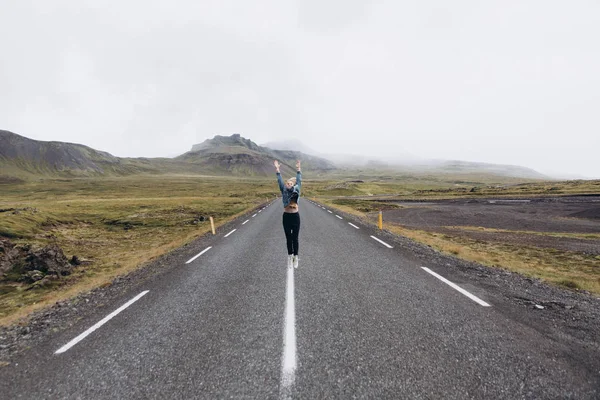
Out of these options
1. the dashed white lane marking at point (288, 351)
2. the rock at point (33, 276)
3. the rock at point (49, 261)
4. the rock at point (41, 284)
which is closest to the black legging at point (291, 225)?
the dashed white lane marking at point (288, 351)

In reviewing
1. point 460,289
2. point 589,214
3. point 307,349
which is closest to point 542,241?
point 460,289

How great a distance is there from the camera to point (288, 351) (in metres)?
3.98

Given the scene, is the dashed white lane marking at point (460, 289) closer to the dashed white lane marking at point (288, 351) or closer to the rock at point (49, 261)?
the dashed white lane marking at point (288, 351)

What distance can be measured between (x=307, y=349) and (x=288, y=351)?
293mm

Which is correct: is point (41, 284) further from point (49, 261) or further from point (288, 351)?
point (288, 351)

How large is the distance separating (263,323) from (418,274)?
4.86 metres

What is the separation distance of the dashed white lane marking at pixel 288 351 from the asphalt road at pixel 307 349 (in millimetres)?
18

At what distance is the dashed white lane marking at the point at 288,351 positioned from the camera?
3.25m

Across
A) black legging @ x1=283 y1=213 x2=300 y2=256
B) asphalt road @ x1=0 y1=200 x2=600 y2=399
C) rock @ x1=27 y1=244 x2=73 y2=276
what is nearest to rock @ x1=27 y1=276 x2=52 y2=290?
rock @ x1=27 y1=244 x2=73 y2=276

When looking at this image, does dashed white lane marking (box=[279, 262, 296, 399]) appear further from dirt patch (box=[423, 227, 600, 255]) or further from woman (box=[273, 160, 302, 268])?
dirt patch (box=[423, 227, 600, 255])

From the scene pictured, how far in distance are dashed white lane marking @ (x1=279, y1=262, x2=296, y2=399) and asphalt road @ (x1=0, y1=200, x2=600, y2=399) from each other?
0.06 feet

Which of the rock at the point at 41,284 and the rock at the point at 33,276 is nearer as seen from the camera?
the rock at the point at 41,284

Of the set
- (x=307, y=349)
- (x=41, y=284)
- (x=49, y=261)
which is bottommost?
(x=41, y=284)

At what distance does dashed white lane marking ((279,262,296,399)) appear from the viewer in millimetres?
3250
